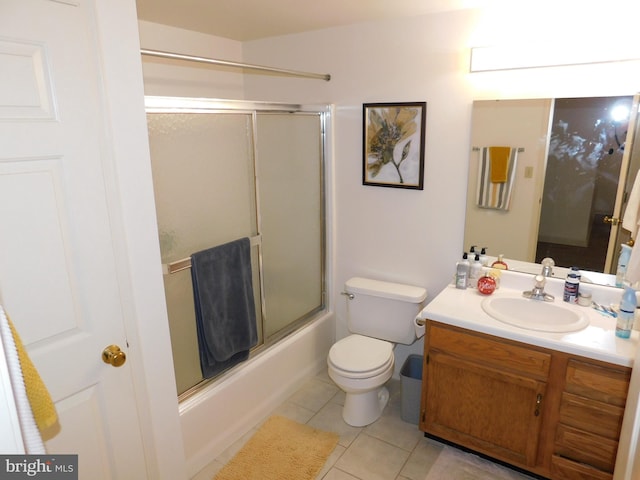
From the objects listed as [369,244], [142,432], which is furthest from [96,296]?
[369,244]

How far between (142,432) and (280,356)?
108 centimetres

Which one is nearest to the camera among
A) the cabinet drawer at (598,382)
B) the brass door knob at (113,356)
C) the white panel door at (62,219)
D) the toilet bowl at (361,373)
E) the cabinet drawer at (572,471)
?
the white panel door at (62,219)

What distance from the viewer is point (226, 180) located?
87.2 inches

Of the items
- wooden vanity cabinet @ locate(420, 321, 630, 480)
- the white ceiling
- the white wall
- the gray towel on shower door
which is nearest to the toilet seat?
wooden vanity cabinet @ locate(420, 321, 630, 480)

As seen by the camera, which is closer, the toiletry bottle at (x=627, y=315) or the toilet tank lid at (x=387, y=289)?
the toiletry bottle at (x=627, y=315)

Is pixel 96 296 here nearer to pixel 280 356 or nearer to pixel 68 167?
pixel 68 167

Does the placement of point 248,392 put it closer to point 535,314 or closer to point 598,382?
point 535,314

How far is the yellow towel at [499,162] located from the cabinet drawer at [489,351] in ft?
2.89

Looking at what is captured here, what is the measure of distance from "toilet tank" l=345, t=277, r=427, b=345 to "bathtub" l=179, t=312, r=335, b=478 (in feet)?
1.25

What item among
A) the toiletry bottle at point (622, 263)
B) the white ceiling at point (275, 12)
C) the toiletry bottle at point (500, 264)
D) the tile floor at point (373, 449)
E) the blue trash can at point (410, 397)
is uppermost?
the white ceiling at point (275, 12)

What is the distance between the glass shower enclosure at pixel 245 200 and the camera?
1934 millimetres

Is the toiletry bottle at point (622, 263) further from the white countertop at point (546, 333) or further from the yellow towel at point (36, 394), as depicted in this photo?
the yellow towel at point (36, 394)

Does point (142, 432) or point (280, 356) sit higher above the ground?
point (142, 432)

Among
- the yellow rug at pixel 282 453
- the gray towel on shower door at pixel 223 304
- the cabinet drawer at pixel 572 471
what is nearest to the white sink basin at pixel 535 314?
the cabinet drawer at pixel 572 471
